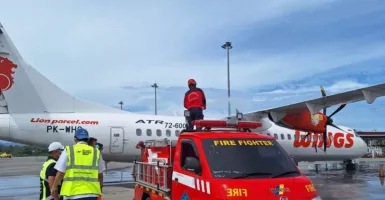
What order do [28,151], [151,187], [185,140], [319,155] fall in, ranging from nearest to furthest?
[185,140]
[151,187]
[319,155]
[28,151]

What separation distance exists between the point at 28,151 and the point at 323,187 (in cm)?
10424

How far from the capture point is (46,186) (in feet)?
21.7

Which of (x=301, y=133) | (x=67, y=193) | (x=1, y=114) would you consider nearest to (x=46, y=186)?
(x=67, y=193)

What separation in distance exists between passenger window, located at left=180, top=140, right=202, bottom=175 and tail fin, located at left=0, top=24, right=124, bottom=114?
33.4 ft

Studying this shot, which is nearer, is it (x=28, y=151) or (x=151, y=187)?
(x=151, y=187)

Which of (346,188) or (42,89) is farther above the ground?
(42,89)

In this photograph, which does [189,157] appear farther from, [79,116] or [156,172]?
[79,116]

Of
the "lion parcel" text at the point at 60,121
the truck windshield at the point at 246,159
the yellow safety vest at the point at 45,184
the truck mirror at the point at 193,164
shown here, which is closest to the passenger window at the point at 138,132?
the "lion parcel" text at the point at 60,121

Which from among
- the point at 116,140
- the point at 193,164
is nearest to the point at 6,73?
the point at 116,140

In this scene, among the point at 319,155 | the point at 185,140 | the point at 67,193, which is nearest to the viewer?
the point at 67,193

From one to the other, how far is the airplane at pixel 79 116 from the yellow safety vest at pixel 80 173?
10.3 metres

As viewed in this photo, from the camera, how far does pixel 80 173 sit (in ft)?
18.1

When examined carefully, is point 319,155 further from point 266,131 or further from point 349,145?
point 266,131

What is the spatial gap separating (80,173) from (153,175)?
2.54 meters
